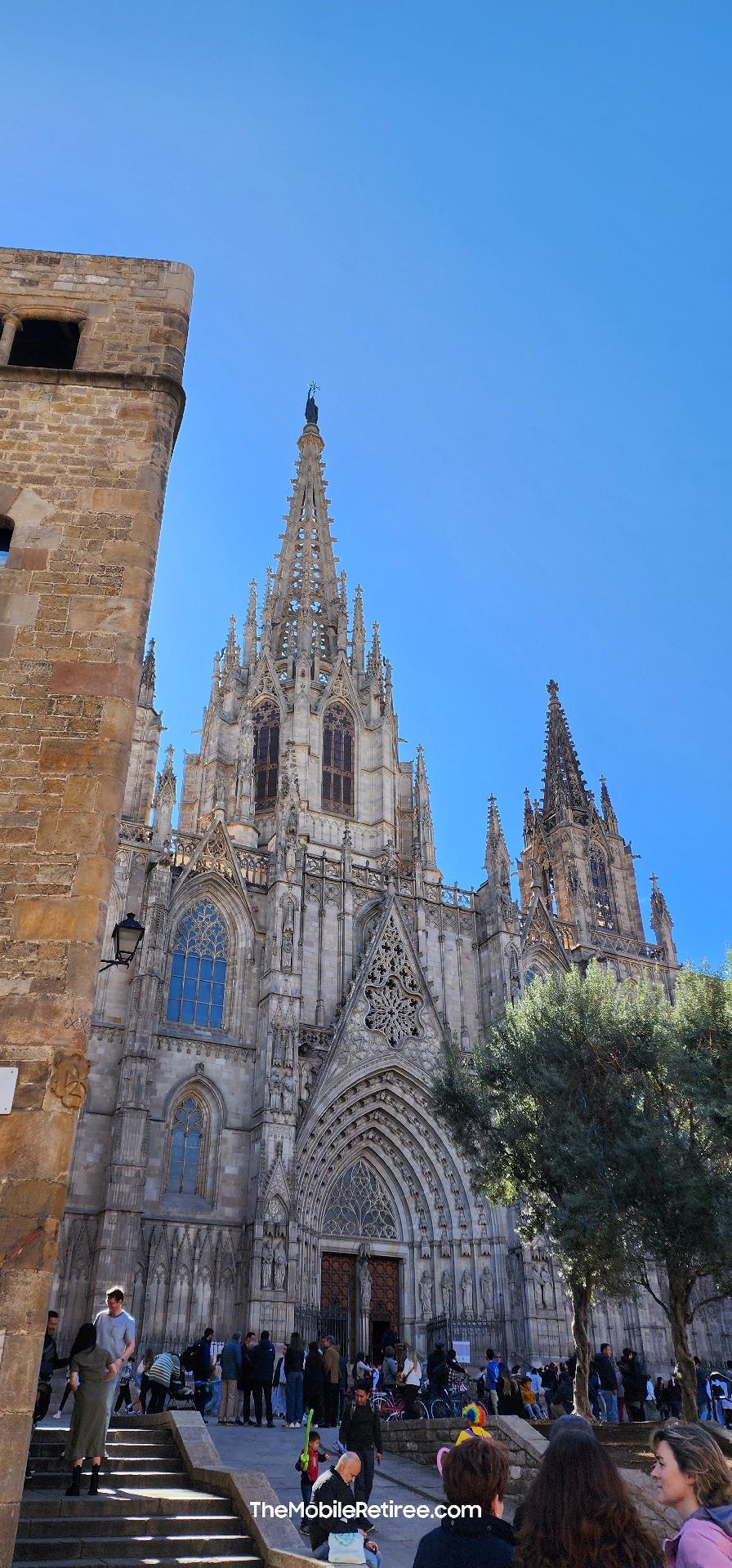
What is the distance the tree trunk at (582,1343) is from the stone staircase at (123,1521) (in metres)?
6.91

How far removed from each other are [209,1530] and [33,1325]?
2.44 metres

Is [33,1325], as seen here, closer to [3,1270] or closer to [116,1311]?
[3,1270]

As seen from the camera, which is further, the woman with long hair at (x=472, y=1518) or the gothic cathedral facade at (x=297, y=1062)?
the gothic cathedral facade at (x=297, y=1062)

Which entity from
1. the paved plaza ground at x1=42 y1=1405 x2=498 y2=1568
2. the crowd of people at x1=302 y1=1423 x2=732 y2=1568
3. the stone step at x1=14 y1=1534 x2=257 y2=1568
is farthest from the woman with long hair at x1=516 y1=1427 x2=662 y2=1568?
the stone step at x1=14 y1=1534 x2=257 y2=1568

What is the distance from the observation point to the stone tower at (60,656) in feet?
24.5

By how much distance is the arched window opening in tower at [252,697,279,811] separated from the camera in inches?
1314

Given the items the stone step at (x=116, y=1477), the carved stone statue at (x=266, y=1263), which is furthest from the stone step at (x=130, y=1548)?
the carved stone statue at (x=266, y=1263)

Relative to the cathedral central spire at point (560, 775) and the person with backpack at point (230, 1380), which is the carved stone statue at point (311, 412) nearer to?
the cathedral central spire at point (560, 775)

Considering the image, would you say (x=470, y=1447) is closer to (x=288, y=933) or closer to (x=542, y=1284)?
(x=288, y=933)

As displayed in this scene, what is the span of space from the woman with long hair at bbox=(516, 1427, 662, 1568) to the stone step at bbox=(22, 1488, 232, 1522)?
252 inches

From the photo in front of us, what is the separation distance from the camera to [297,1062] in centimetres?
2400

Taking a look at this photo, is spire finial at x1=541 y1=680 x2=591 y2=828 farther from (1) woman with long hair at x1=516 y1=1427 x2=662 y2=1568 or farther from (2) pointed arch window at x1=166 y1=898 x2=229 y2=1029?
(1) woman with long hair at x1=516 y1=1427 x2=662 y2=1568

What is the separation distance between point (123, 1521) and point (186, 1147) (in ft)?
52.0

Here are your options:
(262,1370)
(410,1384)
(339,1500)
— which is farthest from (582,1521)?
(410,1384)
